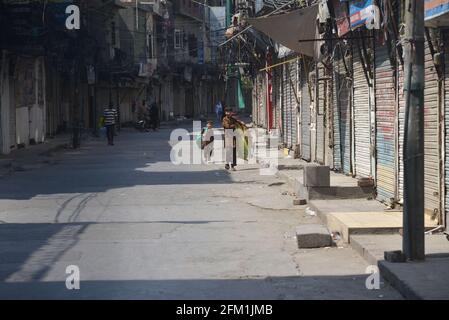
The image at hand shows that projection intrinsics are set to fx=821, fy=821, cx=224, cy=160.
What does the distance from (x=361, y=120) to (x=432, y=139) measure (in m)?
4.97

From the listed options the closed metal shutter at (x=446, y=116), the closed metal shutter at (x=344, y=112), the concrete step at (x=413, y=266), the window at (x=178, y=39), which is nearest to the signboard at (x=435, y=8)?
the closed metal shutter at (x=446, y=116)

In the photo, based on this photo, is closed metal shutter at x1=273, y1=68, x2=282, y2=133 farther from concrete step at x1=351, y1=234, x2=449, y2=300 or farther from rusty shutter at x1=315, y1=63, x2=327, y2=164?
concrete step at x1=351, y1=234, x2=449, y2=300

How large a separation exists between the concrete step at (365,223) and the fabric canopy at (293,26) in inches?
320

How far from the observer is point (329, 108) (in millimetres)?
19141

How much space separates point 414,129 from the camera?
28.0 feet

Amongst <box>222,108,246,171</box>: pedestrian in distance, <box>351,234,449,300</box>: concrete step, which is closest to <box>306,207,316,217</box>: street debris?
<box>351,234,449,300</box>: concrete step

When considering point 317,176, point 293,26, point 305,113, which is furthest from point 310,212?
point 305,113

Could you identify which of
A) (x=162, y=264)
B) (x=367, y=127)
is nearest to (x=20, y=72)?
(x=367, y=127)

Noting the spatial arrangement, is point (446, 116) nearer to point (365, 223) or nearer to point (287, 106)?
point (365, 223)

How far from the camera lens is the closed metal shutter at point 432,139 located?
10.6 meters

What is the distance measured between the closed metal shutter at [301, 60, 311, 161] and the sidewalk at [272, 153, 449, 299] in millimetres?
7498

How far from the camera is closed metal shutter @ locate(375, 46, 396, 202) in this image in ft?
42.8
